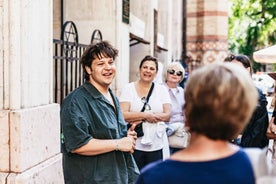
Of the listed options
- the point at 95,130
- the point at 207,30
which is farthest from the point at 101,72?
the point at 207,30

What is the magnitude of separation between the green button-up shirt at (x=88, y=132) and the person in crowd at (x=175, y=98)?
2317 mm

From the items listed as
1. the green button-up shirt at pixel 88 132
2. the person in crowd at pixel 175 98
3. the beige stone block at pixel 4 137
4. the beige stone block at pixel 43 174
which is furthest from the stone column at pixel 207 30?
the green button-up shirt at pixel 88 132

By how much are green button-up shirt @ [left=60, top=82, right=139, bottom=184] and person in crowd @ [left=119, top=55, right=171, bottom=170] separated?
1.49 meters

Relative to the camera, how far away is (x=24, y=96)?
395cm

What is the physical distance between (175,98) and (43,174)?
2.26 meters

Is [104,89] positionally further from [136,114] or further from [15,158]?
[136,114]

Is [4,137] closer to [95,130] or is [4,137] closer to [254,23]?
[95,130]

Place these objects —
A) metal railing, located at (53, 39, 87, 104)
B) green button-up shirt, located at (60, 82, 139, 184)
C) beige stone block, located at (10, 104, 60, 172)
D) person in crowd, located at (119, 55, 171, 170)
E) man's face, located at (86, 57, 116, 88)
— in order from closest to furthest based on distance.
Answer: green button-up shirt, located at (60, 82, 139, 184)
man's face, located at (86, 57, 116, 88)
beige stone block, located at (10, 104, 60, 172)
person in crowd, located at (119, 55, 171, 170)
metal railing, located at (53, 39, 87, 104)

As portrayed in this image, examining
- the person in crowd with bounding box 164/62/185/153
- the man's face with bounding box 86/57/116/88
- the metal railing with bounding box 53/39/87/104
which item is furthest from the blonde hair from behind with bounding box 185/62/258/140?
the person in crowd with bounding box 164/62/185/153

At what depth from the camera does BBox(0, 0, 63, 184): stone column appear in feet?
12.5

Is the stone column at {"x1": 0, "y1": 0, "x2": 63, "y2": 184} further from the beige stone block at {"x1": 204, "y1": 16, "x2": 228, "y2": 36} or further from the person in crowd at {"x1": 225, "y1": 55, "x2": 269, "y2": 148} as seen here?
the beige stone block at {"x1": 204, "y1": 16, "x2": 228, "y2": 36}

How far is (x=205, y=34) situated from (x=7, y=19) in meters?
16.3

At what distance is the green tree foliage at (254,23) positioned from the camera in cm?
2305

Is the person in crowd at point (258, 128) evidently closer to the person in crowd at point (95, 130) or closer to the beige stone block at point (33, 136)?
the person in crowd at point (95, 130)
